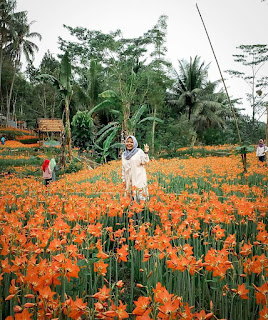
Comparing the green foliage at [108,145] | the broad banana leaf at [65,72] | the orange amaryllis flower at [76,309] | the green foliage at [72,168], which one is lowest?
the green foliage at [72,168]

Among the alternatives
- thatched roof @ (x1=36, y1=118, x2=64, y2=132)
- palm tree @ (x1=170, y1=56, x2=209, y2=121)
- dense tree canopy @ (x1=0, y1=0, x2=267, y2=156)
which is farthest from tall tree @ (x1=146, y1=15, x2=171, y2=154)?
thatched roof @ (x1=36, y1=118, x2=64, y2=132)

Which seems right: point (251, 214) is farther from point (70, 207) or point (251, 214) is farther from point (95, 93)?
point (95, 93)

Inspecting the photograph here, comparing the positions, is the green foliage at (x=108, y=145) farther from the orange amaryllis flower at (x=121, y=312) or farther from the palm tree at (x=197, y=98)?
the orange amaryllis flower at (x=121, y=312)

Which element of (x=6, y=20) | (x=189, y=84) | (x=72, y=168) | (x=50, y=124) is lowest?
(x=72, y=168)

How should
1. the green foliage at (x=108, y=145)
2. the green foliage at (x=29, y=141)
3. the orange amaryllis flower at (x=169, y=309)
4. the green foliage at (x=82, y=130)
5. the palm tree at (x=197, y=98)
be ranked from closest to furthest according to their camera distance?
the orange amaryllis flower at (x=169, y=309) → the green foliage at (x=108, y=145) → the green foliage at (x=82, y=130) → the palm tree at (x=197, y=98) → the green foliage at (x=29, y=141)

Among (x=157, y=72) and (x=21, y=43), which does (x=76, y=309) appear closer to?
(x=157, y=72)

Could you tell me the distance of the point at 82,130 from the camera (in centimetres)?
1509

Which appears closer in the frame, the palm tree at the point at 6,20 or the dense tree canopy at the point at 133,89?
the dense tree canopy at the point at 133,89

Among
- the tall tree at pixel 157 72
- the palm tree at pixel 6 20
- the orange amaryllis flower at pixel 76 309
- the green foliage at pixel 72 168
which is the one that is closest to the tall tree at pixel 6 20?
the palm tree at pixel 6 20

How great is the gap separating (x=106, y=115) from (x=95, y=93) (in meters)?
1.89

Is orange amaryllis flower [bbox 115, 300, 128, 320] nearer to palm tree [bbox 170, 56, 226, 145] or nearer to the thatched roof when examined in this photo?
palm tree [bbox 170, 56, 226, 145]

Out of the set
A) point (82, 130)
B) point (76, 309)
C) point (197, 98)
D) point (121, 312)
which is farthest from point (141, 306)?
point (197, 98)

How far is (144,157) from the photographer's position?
16.4 ft

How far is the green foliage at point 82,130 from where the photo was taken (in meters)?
14.6
